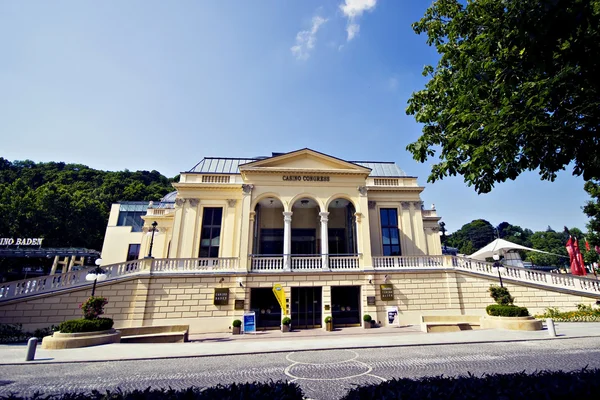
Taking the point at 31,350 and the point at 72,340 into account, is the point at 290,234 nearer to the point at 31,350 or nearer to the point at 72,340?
the point at 72,340

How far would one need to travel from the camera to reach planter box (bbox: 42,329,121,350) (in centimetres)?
1324

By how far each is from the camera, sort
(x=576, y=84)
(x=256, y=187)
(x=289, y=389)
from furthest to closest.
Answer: (x=256, y=187) → (x=576, y=84) → (x=289, y=389)

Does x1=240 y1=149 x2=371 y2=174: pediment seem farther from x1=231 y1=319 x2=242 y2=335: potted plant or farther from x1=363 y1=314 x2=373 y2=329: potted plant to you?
x1=231 y1=319 x2=242 y2=335: potted plant

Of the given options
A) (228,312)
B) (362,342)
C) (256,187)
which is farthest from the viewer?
(256,187)

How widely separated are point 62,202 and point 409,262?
165 feet

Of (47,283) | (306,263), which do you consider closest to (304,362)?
(306,263)

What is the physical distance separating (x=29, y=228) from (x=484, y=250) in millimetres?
54881

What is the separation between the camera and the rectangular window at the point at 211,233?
23812 millimetres

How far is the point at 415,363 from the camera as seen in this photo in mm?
9656

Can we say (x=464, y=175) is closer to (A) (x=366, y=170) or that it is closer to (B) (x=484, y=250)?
(A) (x=366, y=170)

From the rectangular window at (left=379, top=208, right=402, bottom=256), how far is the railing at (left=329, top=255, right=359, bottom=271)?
4670 millimetres

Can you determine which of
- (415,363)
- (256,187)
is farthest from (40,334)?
(415,363)

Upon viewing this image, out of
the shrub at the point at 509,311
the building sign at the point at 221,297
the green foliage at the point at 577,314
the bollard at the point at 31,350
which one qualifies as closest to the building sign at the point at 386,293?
the shrub at the point at 509,311

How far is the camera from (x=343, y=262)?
72.3 ft
